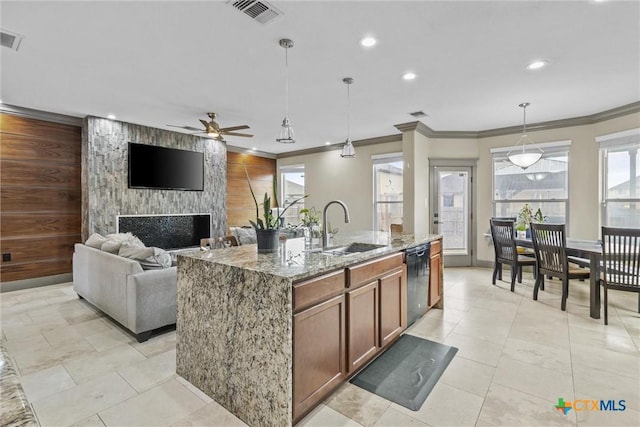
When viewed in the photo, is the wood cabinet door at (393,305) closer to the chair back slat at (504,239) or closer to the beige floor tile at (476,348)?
the beige floor tile at (476,348)

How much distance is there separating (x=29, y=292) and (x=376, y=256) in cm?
516

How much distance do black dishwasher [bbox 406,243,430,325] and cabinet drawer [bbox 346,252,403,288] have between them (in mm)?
289

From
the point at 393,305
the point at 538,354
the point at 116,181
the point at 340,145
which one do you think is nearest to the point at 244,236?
the point at 116,181

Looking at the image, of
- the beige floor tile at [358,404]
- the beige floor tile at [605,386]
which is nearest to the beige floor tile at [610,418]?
the beige floor tile at [605,386]

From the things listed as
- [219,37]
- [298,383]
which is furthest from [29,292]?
[298,383]

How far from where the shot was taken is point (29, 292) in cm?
459

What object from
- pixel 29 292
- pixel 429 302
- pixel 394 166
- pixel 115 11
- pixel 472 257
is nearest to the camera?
pixel 115 11

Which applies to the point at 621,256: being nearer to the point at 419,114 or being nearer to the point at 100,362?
the point at 419,114

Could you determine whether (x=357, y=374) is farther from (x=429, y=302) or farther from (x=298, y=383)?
(x=429, y=302)

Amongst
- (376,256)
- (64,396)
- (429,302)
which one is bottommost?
(64,396)

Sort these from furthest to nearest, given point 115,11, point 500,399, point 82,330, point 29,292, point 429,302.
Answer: point 29,292
point 429,302
point 82,330
point 115,11
point 500,399

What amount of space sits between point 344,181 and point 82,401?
6.04 metres

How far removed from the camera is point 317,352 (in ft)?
6.19

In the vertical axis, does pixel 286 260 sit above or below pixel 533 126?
below
